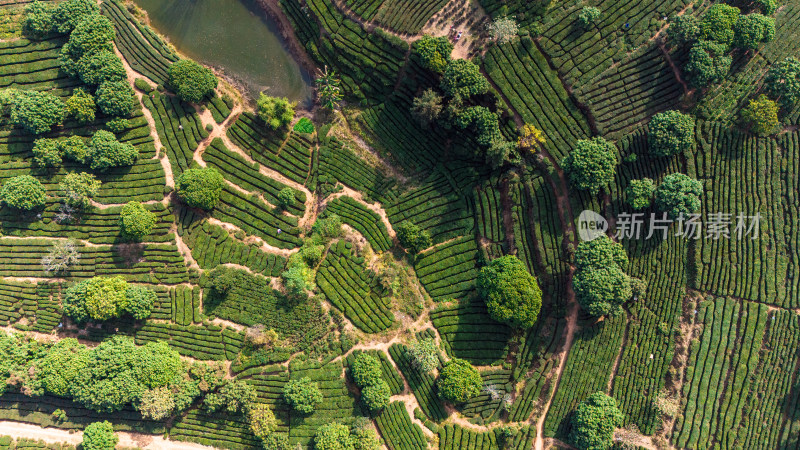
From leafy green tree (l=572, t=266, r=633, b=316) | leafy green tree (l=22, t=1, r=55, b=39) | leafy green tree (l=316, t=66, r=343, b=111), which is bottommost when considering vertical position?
leafy green tree (l=572, t=266, r=633, b=316)

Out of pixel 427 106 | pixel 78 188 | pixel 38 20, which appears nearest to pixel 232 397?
pixel 78 188

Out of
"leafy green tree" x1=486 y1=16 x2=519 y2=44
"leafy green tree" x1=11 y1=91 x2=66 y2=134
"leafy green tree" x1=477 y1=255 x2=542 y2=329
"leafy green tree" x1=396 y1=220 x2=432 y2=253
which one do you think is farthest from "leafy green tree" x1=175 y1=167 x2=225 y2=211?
"leafy green tree" x1=486 y1=16 x2=519 y2=44

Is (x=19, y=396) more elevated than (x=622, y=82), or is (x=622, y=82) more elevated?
(x=622, y=82)

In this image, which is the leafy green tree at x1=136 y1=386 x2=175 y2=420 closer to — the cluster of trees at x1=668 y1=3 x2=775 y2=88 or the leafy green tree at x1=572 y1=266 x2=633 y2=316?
the leafy green tree at x1=572 y1=266 x2=633 y2=316

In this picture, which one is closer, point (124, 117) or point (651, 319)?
point (651, 319)

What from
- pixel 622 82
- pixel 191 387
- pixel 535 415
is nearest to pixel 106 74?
pixel 191 387

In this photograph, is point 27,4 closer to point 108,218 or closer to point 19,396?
point 108,218
